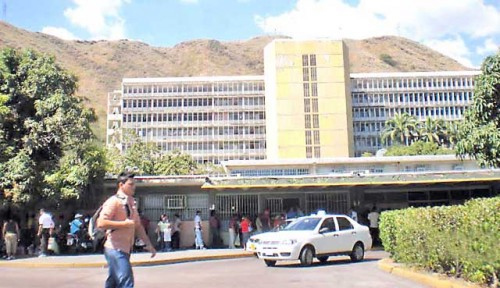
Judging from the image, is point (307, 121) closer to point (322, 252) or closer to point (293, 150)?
point (293, 150)

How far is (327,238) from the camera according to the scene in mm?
16250

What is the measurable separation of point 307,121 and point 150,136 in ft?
96.5

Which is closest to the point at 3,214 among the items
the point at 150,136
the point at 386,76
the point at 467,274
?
the point at 467,274

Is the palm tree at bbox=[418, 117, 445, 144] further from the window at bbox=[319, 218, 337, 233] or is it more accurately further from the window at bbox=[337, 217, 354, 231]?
the window at bbox=[319, 218, 337, 233]

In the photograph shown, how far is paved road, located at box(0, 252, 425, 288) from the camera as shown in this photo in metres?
11.6

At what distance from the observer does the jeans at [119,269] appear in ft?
21.3

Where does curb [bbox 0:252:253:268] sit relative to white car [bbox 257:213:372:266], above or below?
below

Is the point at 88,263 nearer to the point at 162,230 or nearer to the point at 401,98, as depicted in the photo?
the point at 162,230

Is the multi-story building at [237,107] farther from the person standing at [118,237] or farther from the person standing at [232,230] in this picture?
the person standing at [118,237]

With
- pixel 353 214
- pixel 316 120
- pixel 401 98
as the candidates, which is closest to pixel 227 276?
pixel 353 214

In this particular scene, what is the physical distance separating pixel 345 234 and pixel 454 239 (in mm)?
6902

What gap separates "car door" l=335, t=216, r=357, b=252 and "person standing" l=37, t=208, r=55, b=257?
10040 millimetres

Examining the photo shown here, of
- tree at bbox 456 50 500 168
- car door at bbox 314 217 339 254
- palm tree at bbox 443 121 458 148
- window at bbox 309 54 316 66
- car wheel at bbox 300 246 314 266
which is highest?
window at bbox 309 54 316 66

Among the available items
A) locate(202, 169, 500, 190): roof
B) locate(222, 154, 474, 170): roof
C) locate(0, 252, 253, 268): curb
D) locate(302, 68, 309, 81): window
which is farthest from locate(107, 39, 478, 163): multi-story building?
locate(0, 252, 253, 268): curb
